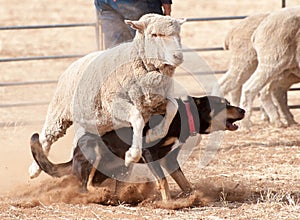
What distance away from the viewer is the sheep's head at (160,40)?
5.53 m

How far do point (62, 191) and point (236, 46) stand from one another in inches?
157

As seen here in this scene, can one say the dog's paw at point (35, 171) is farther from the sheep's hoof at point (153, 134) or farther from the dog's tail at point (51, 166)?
the sheep's hoof at point (153, 134)

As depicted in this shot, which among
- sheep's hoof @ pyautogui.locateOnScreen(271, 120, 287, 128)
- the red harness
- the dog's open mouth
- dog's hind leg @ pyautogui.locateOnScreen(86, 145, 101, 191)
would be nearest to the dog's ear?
the red harness

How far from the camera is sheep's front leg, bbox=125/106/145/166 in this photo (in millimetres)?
5512

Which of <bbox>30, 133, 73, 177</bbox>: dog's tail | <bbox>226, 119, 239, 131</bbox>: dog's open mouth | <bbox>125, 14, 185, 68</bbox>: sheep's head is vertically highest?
<bbox>125, 14, 185, 68</bbox>: sheep's head

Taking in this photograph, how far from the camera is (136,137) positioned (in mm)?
5520

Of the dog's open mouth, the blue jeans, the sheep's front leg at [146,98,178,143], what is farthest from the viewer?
the blue jeans

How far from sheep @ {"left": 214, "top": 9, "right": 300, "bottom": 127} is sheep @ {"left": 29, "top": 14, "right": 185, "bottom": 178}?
3.53m

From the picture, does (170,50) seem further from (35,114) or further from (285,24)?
(35,114)

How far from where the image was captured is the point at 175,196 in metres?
6.16

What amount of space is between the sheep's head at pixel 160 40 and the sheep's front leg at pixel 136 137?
1.33 ft

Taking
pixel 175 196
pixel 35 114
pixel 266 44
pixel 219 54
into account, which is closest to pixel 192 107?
pixel 175 196

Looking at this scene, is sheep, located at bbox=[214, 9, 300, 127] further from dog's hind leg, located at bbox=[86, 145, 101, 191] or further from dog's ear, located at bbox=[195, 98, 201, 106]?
dog's hind leg, located at bbox=[86, 145, 101, 191]

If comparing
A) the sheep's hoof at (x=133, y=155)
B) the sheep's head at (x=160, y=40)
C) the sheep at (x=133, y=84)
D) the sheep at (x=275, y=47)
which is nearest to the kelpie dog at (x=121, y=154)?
the sheep at (x=133, y=84)
